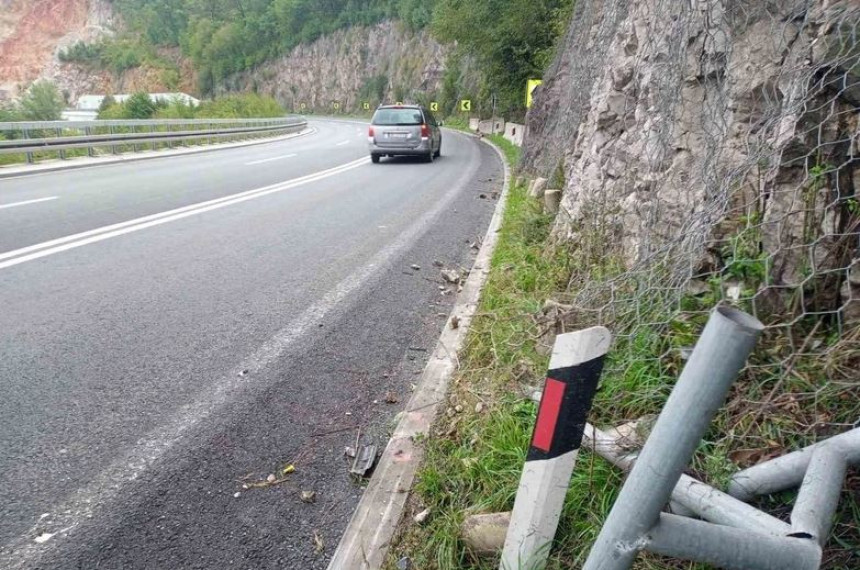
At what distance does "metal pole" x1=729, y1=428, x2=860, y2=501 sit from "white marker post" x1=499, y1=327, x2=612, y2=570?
0.62 meters

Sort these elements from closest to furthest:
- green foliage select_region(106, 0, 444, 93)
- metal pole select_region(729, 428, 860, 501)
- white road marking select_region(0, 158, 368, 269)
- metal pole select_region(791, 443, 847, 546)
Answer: metal pole select_region(791, 443, 847, 546) → metal pole select_region(729, 428, 860, 501) → white road marking select_region(0, 158, 368, 269) → green foliage select_region(106, 0, 444, 93)

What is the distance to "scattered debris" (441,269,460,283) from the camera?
19.1ft

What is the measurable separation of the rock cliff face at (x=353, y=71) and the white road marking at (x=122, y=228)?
5050 centimetres

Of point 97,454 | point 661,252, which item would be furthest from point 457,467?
point 97,454

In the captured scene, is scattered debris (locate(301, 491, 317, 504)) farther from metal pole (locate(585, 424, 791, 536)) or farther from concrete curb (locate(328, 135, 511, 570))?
metal pole (locate(585, 424, 791, 536))

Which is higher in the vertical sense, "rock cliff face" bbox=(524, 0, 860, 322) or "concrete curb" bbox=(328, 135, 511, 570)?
"rock cliff face" bbox=(524, 0, 860, 322)

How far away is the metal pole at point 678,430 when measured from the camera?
1.09m

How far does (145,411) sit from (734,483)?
283cm

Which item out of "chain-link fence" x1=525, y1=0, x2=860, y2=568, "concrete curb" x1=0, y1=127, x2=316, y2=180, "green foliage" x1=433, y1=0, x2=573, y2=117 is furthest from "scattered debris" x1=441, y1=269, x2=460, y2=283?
"green foliage" x1=433, y1=0, x2=573, y2=117

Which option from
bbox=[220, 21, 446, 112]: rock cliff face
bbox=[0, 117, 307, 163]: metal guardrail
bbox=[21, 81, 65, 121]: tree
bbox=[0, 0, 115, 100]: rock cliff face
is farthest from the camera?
bbox=[0, 0, 115, 100]: rock cliff face

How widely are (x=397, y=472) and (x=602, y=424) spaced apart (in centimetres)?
95

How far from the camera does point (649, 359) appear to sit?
2717mm

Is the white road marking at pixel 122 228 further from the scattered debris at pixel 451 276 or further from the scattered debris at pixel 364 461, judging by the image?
the scattered debris at pixel 364 461

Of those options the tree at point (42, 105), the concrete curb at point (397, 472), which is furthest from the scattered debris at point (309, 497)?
the tree at point (42, 105)
